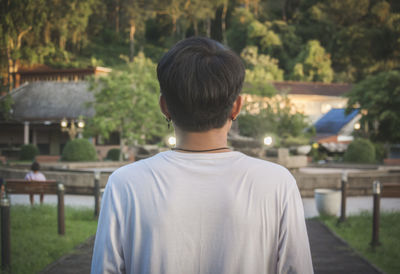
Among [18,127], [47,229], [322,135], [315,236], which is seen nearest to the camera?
[315,236]

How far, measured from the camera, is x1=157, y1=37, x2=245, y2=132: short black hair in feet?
5.41

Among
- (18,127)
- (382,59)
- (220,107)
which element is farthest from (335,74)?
(220,107)

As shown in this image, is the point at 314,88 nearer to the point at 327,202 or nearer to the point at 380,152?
the point at 380,152

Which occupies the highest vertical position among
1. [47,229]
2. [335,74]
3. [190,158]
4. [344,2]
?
[344,2]

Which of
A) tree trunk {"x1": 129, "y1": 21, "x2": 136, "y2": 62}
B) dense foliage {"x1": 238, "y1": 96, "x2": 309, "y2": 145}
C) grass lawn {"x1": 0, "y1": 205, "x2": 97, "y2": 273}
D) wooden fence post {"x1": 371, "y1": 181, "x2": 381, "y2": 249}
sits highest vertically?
tree trunk {"x1": 129, "y1": 21, "x2": 136, "y2": 62}

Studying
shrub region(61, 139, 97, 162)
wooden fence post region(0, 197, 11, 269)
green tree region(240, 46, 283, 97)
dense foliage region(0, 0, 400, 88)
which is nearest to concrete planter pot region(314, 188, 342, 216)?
wooden fence post region(0, 197, 11, 269)

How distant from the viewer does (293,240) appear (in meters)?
1.66

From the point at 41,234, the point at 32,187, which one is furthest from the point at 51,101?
the point at 41,234

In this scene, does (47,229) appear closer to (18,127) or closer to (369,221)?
(369,221)

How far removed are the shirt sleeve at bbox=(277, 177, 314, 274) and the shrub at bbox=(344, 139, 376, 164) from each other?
2581 centimetres

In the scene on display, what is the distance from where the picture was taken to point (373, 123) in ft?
113

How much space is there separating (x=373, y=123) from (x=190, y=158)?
1382 inches

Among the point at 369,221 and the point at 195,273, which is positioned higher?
the point at 195,273

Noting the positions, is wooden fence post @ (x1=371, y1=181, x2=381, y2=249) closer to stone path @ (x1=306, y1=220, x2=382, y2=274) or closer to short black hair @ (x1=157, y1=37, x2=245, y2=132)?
stone path @ (x1=306, y1=220, x2=382, y2=274)
